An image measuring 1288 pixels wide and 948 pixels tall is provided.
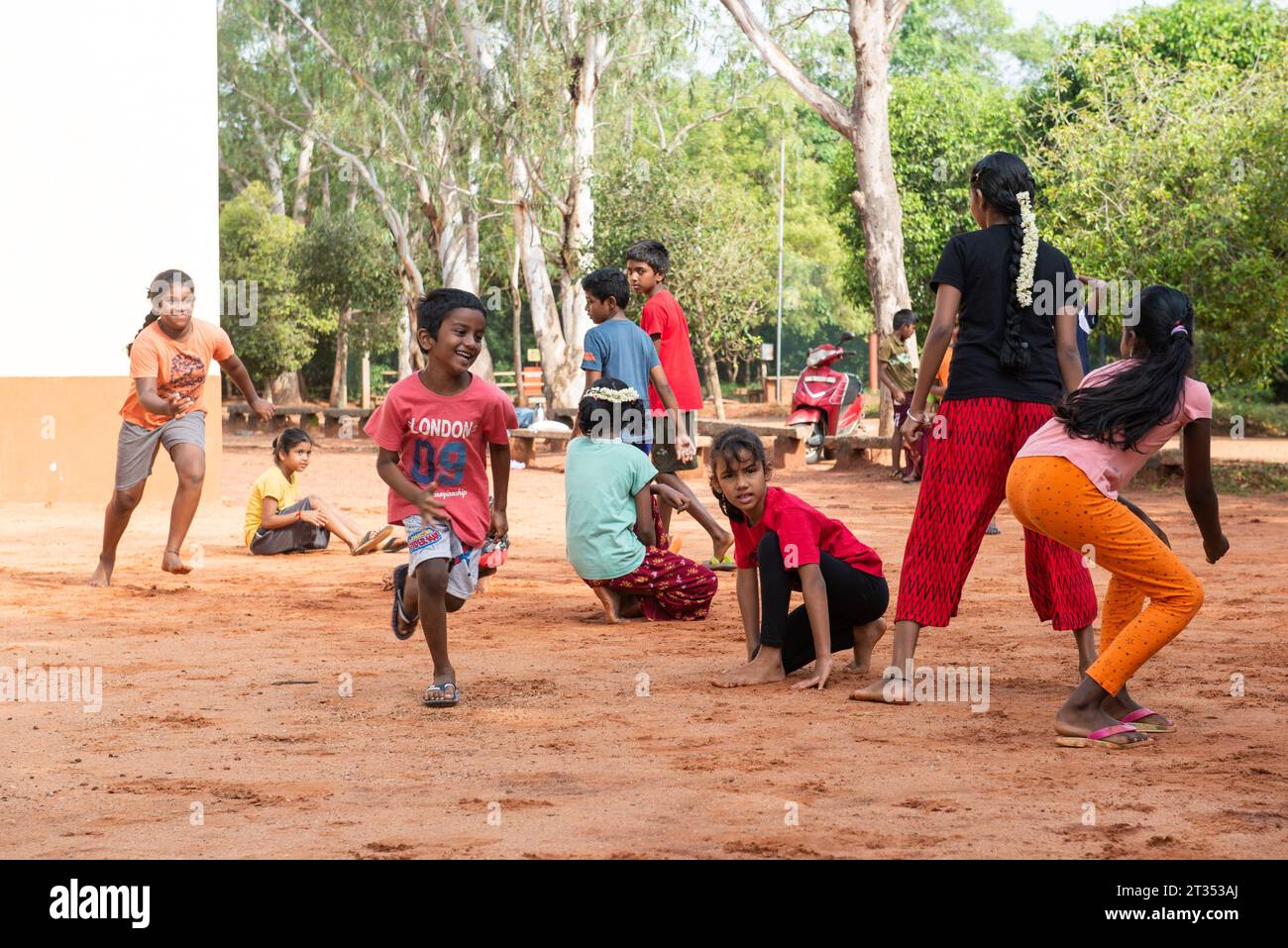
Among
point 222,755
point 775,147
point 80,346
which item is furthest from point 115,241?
point 775,147

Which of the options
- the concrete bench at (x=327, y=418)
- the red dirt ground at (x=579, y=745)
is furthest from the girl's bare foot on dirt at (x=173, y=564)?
the concrete bench at (x=327, y=418)

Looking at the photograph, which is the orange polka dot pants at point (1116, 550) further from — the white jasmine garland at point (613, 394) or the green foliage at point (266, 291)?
the green foliage at point (266, 291)

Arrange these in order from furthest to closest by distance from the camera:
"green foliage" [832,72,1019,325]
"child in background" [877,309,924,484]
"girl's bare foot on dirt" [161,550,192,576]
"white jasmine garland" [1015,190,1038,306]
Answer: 1. "green foliage" [832,72,1019,325]
2. "child in background" [877,309,924,484]
3. "girl's bare foot on dirt" [161,550,192,576]
4. "white jasmine garland" [1015,190,1038,306]

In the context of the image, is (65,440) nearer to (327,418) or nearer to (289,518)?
(289,518)

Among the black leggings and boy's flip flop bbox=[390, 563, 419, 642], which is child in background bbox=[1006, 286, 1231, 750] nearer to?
the black leggings

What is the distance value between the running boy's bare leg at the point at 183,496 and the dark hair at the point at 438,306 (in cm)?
358

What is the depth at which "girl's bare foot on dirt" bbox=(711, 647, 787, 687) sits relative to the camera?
252 inches

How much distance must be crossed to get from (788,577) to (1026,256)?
1.54 meters

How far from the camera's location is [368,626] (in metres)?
8.25

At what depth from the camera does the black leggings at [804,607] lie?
20.7 ft

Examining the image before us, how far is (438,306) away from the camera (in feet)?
20.0

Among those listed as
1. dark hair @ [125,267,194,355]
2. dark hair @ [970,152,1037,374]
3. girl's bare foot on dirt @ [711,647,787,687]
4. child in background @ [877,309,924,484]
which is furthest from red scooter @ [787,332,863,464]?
dark hair @ [970,152,1037,374]

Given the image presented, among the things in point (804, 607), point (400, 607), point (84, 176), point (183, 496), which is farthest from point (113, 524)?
point (84, 176)

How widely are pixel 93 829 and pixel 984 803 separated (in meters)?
2.51
